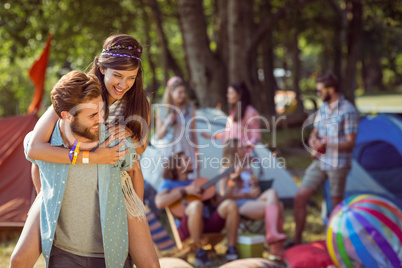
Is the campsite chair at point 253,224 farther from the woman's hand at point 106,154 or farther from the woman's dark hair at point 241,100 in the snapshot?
the woman's hand at point 106,154

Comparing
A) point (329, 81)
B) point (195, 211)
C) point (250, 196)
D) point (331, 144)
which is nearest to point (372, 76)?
point (329, 81)

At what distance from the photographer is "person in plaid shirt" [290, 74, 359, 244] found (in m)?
5.05

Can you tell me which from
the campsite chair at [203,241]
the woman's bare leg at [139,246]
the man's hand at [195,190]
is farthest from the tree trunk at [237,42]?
the woman's bare leg at [139,246]

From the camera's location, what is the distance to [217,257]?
Result: 4.94m

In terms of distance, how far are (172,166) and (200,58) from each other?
3773 millimetres

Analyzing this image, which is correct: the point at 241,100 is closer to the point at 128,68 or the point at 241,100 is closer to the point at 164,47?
the point at 128,68

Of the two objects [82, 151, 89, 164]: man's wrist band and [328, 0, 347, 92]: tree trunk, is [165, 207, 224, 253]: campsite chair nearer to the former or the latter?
[82, 151, 89, 164]: man's wrist band

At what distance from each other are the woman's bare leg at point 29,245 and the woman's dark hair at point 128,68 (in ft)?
1.87

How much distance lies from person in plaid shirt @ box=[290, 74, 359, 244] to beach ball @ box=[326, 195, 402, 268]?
0.90m

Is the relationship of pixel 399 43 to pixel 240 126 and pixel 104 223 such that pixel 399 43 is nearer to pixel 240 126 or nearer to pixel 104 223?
pixel 240 126

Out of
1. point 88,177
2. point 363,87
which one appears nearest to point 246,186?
point 88,177

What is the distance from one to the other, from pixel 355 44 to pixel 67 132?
10.3 meters

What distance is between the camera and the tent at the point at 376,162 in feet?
20.0

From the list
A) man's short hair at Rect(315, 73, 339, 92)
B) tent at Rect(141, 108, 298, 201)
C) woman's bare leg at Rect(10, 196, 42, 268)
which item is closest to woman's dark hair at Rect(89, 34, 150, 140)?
woman's bare leg at Rect(10, 196, 42, 268)
